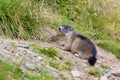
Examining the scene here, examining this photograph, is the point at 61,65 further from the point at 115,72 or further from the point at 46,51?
the point at 115,72

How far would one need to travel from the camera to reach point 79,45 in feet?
28.9

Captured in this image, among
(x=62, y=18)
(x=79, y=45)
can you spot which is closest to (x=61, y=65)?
(x=79, y=45)

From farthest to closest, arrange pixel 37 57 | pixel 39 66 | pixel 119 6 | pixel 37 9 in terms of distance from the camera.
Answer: pixel 119 6
pixel 37 9
pixel 37 57
pixel 39 66

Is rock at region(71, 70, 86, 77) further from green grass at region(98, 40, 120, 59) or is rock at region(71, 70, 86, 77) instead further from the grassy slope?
green grass at region(98, 40, 120, 59)

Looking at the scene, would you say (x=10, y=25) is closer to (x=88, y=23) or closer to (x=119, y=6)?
(x=88, y=23)

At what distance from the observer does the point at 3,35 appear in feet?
27.2

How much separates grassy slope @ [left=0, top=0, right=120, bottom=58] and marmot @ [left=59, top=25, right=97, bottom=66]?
0.53 m

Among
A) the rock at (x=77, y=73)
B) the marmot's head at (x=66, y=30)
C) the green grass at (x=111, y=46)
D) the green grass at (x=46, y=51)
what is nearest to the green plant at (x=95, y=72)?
the rock at (x=77, y=73)

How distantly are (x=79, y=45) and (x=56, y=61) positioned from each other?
1434 millimetres

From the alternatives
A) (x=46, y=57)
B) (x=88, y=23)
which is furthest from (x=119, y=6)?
(x=46, y=57)

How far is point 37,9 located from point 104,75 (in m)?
2.54

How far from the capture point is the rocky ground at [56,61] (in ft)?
21.4

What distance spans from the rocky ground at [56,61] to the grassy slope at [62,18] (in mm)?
580

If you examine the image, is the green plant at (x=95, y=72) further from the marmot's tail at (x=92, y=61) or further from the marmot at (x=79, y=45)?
the marmot at (x=79, y=45)
